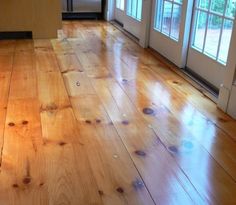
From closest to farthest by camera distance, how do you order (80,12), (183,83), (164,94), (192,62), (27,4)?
(164,94)
(183,83)
(192,62)
(27,4)
(80,12)

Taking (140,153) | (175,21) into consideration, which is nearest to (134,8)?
(175,21)

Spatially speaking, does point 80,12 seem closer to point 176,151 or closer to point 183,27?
point 183,27

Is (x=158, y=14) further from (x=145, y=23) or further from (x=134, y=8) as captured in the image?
(x=134, y=8)

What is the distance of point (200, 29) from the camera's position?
2.66 metres

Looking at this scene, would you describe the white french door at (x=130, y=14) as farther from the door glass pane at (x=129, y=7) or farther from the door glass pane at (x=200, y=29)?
the door glass pane at (x=200, y=29)

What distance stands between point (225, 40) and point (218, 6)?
0.28 m

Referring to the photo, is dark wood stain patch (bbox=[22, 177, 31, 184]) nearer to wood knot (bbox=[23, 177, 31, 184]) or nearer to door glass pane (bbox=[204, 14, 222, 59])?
wood knot (bbox=[23, 177, 31, 184])

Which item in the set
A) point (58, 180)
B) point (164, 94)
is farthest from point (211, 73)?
point (58, 180)

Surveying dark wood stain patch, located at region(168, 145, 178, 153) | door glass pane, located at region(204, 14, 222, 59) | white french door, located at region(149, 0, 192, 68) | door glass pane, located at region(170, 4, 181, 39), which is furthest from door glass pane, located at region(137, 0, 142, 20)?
dark wood stain patch, located at region(168, 145, 178, 153)

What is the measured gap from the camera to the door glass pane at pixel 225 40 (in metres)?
2.28

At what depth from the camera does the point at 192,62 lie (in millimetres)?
2789

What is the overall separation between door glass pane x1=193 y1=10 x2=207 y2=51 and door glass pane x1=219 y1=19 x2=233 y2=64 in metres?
0.29

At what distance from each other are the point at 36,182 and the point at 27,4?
8.97 ft

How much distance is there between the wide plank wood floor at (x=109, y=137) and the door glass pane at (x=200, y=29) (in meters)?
0.31
